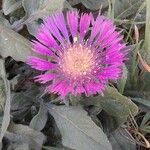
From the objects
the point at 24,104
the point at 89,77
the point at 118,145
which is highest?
the point at 89,77

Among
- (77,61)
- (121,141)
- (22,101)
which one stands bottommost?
(121,141)

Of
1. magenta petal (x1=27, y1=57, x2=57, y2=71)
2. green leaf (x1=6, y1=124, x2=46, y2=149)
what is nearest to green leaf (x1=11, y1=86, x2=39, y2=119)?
green leaf (x1=6, y1=124, x2=46, y2=149)

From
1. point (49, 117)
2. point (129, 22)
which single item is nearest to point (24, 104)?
point (49, 117)

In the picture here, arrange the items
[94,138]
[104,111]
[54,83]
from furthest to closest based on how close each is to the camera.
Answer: [104,111]
[94,138]
[54,83]

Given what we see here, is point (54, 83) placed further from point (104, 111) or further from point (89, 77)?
point (104, 111)

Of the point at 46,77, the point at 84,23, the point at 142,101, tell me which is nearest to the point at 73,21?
the point at 84,23

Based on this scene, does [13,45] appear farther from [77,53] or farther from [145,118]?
[145,118]
